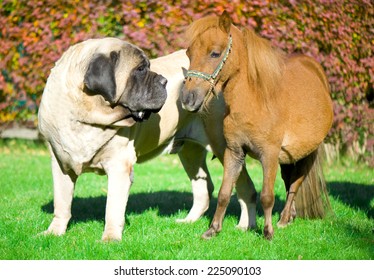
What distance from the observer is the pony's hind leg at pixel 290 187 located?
6184mm

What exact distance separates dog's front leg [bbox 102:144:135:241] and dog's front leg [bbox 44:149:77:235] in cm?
44

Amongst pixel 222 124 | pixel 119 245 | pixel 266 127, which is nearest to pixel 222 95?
pixel 222 124

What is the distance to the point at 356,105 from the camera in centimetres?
1013

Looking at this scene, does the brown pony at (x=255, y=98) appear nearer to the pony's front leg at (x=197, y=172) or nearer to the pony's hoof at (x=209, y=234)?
the pony's hoof at (x=209, y=234)

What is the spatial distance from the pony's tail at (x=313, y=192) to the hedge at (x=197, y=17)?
335cm

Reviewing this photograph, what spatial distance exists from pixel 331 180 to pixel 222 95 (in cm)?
437

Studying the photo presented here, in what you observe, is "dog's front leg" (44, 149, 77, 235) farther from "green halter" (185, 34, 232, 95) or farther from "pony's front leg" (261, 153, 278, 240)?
"pony's front leg" (261, 153, 278, 240)

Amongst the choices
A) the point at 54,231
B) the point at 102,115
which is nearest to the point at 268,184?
the point at 102,115

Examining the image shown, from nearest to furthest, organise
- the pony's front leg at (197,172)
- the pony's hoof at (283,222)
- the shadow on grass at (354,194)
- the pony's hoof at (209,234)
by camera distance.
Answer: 1. the pony's hoof at (209,234)
2. the pony's hoof at (283,222)
3. the pony's front leg at (197,172)
4. the shadow on grass at (354,194)

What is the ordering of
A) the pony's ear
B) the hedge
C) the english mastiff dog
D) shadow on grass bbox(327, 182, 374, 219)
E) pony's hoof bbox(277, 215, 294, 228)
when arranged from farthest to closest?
the hedge → shadow on grass bbox(327, 182, 374, 219) → pony's hoof bbox(277, 215, 294, 228) → the english mastiff dog → the pony's ear

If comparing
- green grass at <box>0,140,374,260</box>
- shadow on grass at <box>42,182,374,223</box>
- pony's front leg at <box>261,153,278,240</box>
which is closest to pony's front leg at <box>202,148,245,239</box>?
pony's front leg at <box>261,153,278,240</box>

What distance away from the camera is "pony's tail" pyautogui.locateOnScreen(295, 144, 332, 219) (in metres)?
6.38

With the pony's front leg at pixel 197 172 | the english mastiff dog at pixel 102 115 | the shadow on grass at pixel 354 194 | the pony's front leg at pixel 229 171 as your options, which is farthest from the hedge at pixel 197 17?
the pony's front leg at pixel 229 171

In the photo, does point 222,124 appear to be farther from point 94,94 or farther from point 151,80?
point 94,94
